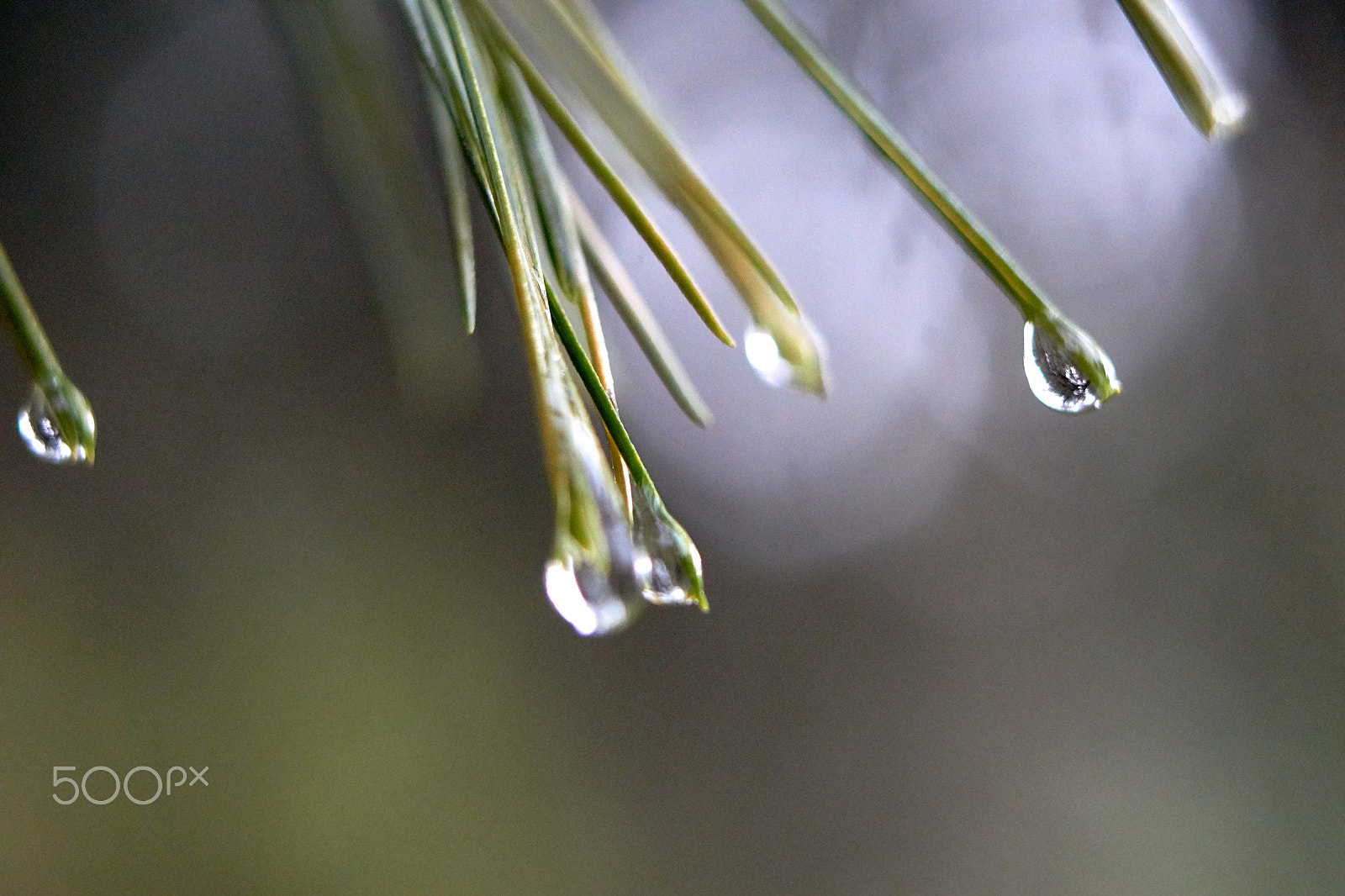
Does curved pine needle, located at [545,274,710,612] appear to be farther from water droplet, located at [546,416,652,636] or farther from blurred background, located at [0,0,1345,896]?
blurred background, located at [0,0,1345,896]

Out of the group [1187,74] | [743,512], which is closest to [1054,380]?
[1187,74]

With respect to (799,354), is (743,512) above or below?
above

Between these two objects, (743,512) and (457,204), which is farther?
(743,512)

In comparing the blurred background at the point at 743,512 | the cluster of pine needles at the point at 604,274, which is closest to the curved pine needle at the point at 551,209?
the cluster of pine needles at the point at 604,274

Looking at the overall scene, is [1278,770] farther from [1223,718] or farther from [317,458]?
[317,458]

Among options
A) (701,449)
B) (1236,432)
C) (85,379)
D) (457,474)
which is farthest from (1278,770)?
(85,379)

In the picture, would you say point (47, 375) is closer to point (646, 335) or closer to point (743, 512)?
point (646, 335)
